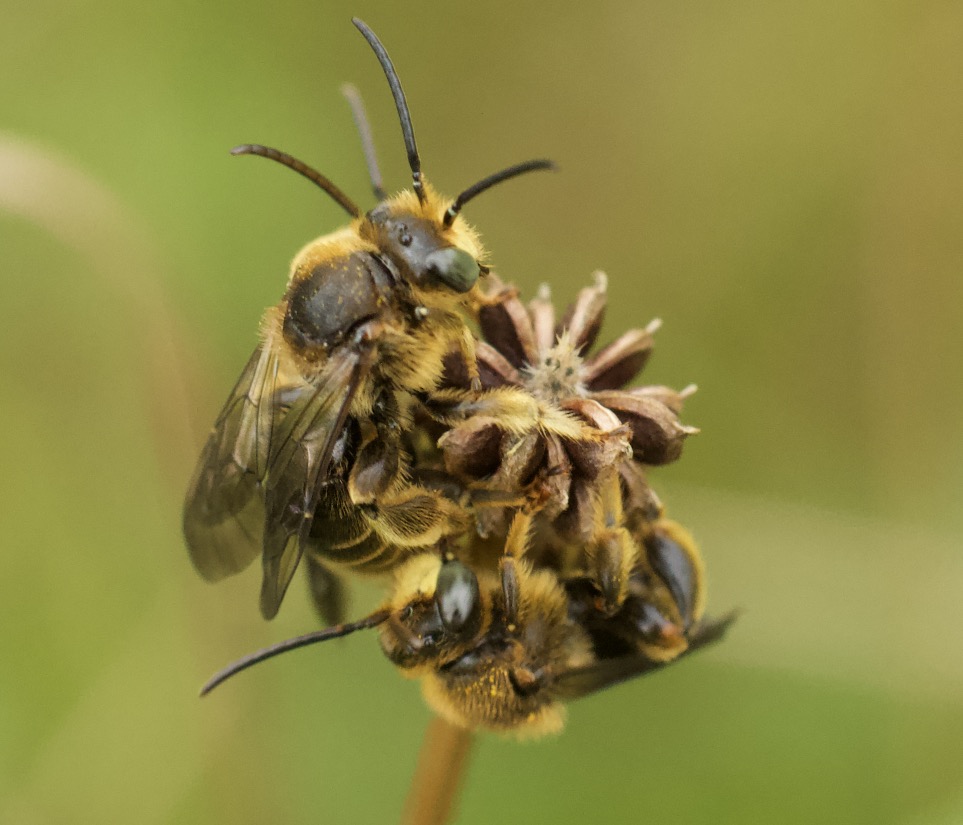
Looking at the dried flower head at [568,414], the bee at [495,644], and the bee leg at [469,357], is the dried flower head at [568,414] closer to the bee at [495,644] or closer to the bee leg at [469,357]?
the bee leg at [469,357]

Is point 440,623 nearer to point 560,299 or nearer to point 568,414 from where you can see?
point 568,414

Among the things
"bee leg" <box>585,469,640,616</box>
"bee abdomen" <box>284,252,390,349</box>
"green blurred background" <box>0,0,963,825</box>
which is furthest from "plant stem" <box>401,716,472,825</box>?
"green blurred background" <box>0,0,963,825</box>

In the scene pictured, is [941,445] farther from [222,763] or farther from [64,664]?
[64,664]

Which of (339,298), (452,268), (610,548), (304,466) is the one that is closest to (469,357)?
(452,268)

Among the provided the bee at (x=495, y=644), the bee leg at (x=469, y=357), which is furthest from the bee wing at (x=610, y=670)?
the bee leg at (x=469, y=357)

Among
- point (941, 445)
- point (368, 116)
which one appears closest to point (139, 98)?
point (368, 116)

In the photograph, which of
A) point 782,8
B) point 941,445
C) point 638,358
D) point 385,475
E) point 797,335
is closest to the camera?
point 385,475

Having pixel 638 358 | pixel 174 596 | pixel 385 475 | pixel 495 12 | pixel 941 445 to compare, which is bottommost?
pixel 174 596
